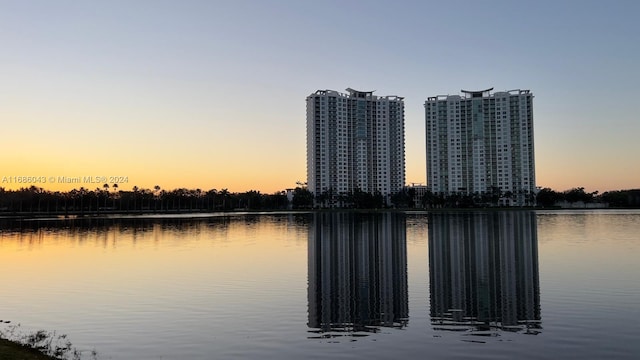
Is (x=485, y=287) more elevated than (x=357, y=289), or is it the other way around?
(x=485, y=287)

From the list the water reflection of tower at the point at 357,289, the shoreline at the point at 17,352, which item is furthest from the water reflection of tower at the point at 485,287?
the shoreline at the point at 17,352

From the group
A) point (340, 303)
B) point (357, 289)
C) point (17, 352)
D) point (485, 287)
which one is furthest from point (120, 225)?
point (17, 352)

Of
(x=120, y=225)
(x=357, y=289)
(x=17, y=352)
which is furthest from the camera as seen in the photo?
(x=120, y=225)

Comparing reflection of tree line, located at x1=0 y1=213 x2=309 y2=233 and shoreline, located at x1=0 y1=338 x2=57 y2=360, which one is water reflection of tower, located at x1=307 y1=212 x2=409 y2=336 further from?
reflection of tree line, located at x1=0 y1=213 x2=309 y2=233

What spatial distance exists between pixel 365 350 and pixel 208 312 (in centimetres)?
890

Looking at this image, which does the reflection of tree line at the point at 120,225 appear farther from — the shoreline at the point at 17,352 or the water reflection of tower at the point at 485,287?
the shoreline at the point at 17,352

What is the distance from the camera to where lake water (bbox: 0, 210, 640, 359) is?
1741cm

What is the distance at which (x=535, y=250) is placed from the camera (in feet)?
150

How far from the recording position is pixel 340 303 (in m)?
24.6

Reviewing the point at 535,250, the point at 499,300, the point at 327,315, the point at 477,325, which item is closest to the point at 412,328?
the point at 477,325

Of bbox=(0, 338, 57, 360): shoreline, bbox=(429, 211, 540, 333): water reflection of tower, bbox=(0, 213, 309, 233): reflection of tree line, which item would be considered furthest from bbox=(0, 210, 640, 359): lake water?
bbox=(0, 213, 309, 233): reflection of tree line

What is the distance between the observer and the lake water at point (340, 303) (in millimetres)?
17406

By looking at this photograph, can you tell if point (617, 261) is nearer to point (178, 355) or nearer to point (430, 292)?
point (430, 292)

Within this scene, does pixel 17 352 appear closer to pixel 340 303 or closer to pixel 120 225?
pixel 340 303
